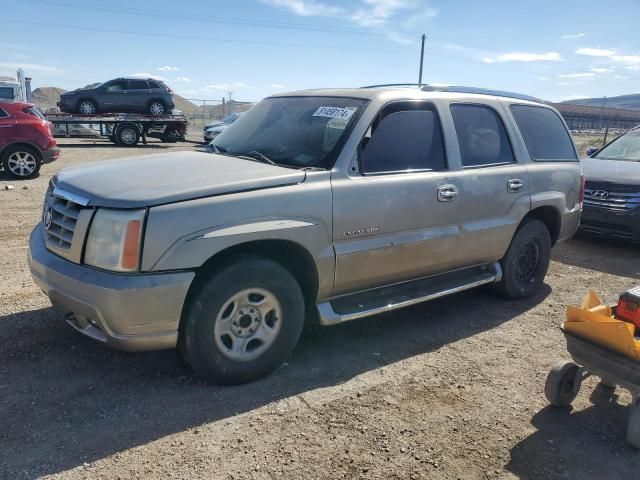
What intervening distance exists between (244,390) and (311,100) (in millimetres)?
2296

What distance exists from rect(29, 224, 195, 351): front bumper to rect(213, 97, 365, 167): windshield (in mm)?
1279

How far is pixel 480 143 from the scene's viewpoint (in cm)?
457

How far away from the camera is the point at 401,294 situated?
160 inches

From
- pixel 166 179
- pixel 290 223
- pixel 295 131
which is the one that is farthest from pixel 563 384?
pixel 166 179

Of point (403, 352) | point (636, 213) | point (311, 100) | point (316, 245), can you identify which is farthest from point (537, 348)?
point (636, 213)

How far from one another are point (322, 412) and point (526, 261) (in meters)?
3.00

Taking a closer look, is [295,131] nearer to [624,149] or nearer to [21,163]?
[624,149]

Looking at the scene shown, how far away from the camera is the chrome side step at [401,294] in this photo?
3.62 metres

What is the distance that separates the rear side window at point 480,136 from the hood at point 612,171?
3586mm

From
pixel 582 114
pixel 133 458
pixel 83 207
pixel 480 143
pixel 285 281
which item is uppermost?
pixel 582 114

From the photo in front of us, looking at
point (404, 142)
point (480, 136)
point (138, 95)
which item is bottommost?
point (404, 142)

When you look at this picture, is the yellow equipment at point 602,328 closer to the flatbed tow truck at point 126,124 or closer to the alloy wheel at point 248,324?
the alloy wheel at point 248,324

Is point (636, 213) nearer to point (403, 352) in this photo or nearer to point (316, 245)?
point (403, 352)

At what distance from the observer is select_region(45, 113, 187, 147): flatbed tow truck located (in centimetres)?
1995
